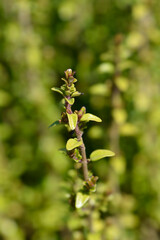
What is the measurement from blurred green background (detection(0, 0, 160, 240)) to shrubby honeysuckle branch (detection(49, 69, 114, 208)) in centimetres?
85

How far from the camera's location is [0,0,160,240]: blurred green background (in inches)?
86.1

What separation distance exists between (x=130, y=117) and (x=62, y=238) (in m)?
1.10

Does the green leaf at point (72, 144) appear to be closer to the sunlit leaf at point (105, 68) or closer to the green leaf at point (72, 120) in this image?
the green leaf at point (72, 120)

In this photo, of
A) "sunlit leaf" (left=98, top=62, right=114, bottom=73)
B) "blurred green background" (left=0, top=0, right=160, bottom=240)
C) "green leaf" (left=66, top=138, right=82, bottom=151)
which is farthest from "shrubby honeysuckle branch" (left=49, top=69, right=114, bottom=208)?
"blurred green background" (left=0, top=0, right=160, bottom=240)

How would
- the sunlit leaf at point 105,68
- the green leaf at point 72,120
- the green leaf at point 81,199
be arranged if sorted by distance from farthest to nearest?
the sunlit leaf at point 105,68 < the green leaf at point 81,199 < the green leaf at point 72,120

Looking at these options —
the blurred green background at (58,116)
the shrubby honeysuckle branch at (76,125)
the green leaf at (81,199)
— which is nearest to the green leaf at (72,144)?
the shrubby honeysuckle branch at (76,125)

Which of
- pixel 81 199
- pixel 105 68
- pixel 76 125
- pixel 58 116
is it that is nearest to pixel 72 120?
pixel 76 125

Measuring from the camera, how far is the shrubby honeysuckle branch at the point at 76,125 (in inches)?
34.6

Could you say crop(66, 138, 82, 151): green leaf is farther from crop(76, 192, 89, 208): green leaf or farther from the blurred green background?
the blurred green background

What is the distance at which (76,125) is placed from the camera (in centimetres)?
91

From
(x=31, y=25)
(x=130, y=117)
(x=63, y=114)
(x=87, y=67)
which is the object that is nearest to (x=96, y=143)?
(x=130, y=117)

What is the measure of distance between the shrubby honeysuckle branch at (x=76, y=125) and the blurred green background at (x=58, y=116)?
2.80 feet

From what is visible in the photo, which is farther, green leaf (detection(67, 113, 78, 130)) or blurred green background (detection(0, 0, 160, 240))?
blurred green background (detection(0, 0, 160, 240))

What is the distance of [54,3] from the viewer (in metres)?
2.80
